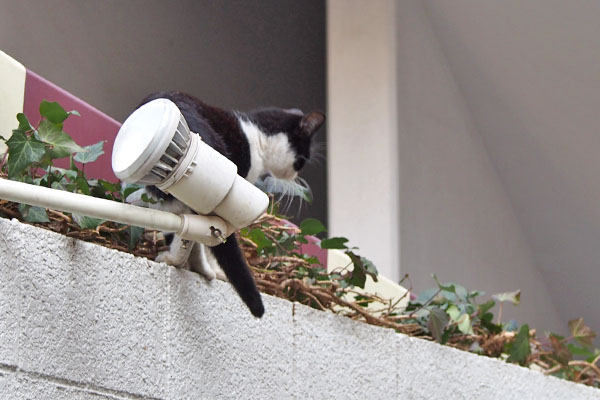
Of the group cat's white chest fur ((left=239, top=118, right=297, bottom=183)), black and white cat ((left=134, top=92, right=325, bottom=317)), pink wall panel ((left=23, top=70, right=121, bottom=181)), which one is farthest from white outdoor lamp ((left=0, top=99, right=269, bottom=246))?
pink wall panel ((left=23, top=70, right=121, bottom=181))

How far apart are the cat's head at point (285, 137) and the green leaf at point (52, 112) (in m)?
0.63

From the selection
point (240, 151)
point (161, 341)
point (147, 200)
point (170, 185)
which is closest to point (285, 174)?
point (240, 151)

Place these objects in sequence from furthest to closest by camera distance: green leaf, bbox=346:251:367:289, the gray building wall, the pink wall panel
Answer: the gray building wall
green leaf, bbox=346:251:367:289
the pink wall panel

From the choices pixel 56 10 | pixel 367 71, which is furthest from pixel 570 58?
pixel 56 10

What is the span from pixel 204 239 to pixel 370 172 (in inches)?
110

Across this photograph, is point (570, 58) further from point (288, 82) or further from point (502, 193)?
point (288, 82)

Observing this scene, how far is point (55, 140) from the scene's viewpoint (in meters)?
1.87

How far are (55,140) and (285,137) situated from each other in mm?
754

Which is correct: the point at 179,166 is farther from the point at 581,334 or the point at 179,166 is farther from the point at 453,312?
the point at 581,334

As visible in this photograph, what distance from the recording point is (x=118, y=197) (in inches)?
81.6

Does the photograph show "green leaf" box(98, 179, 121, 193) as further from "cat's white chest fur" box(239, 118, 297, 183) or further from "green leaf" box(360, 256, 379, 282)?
"green leaf" box(360, 256, 379, 282)

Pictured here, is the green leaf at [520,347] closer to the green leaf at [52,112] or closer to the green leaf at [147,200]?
the green leaf at [147,200]

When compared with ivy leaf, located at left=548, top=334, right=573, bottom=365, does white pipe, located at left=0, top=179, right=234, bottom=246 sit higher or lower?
higher

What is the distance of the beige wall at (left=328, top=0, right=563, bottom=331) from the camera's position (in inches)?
178
